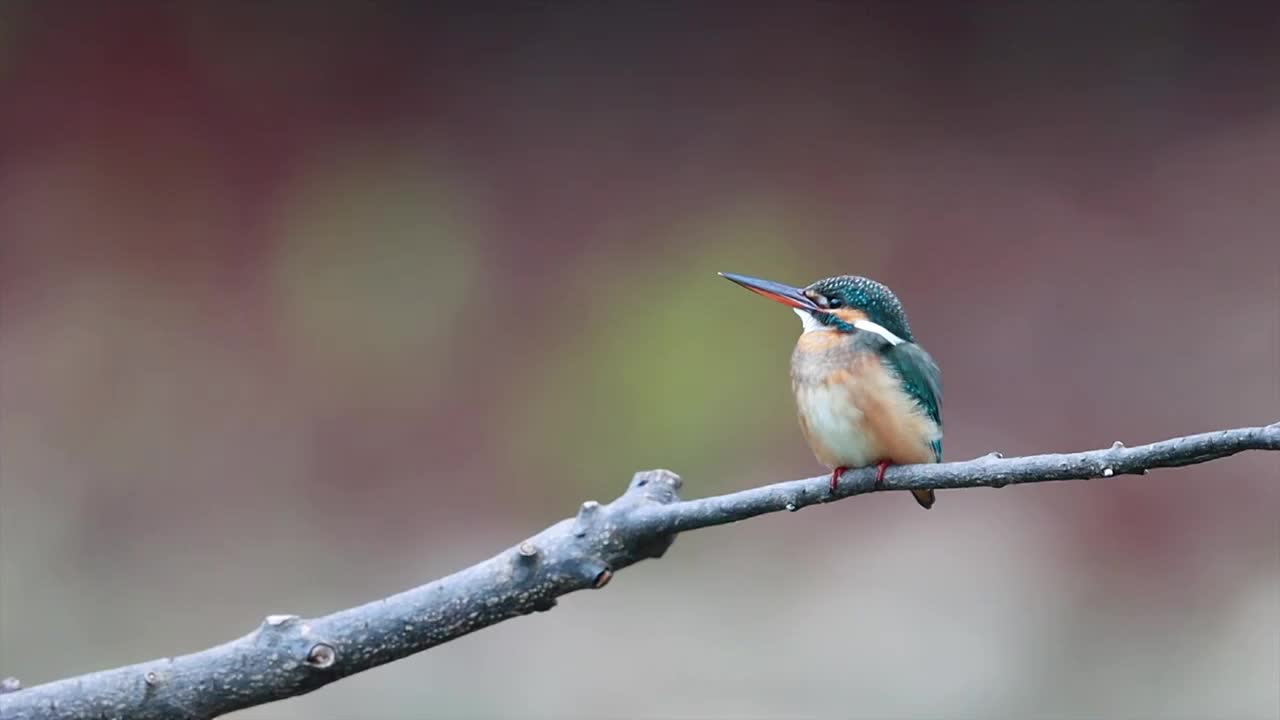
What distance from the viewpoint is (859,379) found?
4.31 feet

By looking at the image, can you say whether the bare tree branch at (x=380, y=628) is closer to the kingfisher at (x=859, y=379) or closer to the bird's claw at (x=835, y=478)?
the bird's claw at (x=835, y=478)

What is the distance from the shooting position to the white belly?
1264 mm

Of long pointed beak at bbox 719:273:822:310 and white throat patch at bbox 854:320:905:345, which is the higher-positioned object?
long pointed beak at bbox 719:273:822:310

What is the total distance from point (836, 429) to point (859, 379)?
0.22 ft

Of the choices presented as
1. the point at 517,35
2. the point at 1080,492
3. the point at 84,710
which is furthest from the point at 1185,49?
the point at 84,710

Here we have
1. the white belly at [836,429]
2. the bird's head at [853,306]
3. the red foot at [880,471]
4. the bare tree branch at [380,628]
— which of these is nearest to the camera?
the bare tree branch at [380,628]

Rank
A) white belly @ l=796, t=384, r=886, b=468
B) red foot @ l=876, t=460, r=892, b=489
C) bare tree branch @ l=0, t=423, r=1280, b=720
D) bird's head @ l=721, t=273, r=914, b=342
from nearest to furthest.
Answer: bare tree branch @ l=0, t=423, r=1280, b=720
red foot @ l=876, t=460, r=892, b=489
white belly @ l=796, t=384, r=886, b=468
bird's head @ l=721, t=273, r=914, b=342

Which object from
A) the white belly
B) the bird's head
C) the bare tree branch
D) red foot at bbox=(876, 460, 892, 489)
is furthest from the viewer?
the bird's head

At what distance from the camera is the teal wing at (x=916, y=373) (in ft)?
4.41

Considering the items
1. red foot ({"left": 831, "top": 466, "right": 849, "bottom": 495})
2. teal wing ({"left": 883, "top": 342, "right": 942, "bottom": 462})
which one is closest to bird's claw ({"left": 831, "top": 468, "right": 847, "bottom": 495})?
red foot ({"left": 831, "top": 466, "right": 849, "bottom": 495})

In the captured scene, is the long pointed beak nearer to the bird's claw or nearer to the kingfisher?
the kingfisher

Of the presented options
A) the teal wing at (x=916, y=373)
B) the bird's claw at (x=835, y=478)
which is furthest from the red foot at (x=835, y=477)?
the teal wing at (x=916, y=373)

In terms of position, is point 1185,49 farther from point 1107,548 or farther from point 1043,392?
point 1107,548

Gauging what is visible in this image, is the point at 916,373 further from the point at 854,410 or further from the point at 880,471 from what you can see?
the point at 880,471
